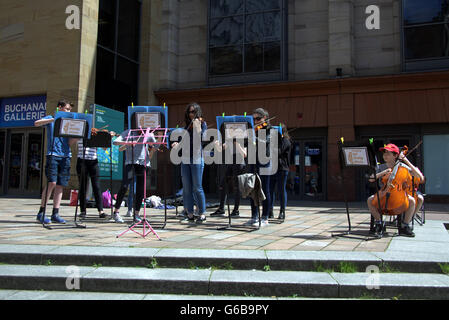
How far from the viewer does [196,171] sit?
6.35m

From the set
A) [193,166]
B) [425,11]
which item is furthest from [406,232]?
[425,11]

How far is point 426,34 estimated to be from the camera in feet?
44.7

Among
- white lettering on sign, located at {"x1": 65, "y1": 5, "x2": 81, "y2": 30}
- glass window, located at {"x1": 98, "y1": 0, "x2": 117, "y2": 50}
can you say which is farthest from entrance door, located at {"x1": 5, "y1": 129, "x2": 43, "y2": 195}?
glass window, located at {"x1": 98, "y1": 0, "x2": 117, "y2": 50}

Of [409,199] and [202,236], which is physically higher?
[409,199]

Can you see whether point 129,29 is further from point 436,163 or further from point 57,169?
point 436,163

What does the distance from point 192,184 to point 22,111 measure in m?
10.5

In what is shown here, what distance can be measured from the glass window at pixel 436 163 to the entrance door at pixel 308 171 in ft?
11.6

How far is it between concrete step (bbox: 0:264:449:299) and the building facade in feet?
32.5

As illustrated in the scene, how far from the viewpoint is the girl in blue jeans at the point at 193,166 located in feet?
20.6

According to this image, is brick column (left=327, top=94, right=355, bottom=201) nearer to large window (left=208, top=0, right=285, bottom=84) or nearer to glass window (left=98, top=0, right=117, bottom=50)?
large window (left=208, top=0, right=285, bottom=84)

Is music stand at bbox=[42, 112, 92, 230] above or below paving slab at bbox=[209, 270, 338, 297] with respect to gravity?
above

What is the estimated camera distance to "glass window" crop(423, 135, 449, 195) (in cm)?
1312

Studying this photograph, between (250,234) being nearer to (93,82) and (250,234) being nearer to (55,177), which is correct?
(55,177)

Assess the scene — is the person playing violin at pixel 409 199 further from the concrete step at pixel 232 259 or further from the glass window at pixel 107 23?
the glass window at pixel 107 23
